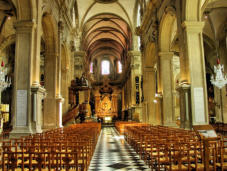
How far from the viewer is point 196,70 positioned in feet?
31.3

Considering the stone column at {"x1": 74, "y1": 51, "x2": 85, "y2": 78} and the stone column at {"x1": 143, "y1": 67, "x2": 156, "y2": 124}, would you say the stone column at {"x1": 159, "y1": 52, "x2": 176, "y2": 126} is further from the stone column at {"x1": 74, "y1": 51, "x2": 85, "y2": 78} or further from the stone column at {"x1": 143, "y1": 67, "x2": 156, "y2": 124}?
the stone column at {"x1": 74, "y1": 51, "x2": 85, "y2": 78}

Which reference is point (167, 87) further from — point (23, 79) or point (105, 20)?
point (105, 20)

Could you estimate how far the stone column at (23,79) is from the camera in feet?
29.5

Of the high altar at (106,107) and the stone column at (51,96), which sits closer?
the stone column at (51,96)

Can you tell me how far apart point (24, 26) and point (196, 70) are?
7533mm

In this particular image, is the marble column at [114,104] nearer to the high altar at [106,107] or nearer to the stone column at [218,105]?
the high altar at [106,107]

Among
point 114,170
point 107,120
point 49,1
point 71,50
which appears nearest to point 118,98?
point 107,120

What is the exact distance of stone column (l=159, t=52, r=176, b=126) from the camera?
13.4m

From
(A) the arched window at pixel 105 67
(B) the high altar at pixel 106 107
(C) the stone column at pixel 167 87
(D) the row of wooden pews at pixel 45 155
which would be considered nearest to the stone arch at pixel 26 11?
(D) the row of wooden pews at pixel 45 155

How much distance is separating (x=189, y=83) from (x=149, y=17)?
28.2 ft

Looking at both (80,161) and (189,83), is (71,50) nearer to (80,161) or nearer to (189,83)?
(189,83)

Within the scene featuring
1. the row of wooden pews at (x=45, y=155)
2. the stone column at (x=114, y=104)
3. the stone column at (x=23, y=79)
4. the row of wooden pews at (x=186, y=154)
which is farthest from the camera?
the stone column at (x=114, y=104)

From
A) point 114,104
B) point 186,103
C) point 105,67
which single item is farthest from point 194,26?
point 105,67

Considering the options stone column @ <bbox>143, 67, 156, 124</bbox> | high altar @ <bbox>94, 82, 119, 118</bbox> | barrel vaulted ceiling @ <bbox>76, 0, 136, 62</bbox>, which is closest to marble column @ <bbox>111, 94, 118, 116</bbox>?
high altar @ <bbox>94, 82, 119, 118</bbox>
